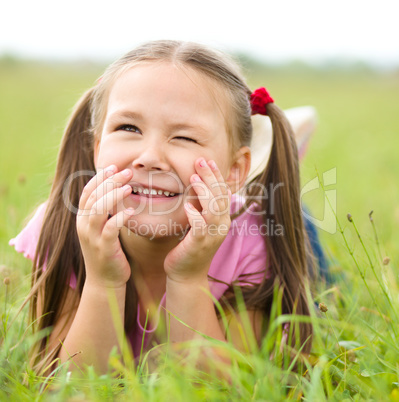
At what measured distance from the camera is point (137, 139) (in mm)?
2074

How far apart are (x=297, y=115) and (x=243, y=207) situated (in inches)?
59.4

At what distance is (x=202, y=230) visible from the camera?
6.47 feet

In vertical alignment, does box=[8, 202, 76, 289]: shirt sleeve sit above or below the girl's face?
below

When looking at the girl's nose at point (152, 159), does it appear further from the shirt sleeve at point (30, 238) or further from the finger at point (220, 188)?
the shirt sleeve at point (30, 238)

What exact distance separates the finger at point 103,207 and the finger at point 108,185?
3cm

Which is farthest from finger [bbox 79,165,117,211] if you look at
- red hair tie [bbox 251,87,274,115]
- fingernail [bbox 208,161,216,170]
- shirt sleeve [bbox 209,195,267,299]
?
red hair tie [bbox 251,87,274,115]

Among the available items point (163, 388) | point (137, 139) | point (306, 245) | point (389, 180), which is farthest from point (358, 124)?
point (163, 388)

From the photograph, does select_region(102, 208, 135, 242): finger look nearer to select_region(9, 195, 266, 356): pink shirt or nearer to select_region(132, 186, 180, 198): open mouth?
select_region(132, 186, 180, 198): open mouth

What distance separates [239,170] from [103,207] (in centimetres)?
70

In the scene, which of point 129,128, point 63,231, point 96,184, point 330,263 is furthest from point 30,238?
point 330,263

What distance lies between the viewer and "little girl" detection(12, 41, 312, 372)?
6.61 feet

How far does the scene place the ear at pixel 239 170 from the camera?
2389 mm

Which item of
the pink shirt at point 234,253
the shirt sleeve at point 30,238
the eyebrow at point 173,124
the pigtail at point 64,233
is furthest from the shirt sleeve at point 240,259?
the shirt sleeve at point 30,238

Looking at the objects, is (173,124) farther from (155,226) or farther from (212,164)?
(155,226)
